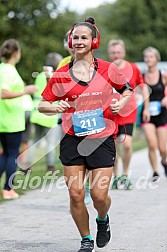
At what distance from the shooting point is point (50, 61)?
1112cm

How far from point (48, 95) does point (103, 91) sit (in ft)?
1.47

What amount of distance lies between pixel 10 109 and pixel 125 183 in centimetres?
217

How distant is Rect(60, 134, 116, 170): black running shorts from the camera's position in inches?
227

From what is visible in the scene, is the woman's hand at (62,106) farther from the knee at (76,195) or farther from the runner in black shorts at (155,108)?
the runner in black shorts at (155,108)

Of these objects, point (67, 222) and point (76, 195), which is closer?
point (76, 195)

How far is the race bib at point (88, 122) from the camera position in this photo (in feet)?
18.9

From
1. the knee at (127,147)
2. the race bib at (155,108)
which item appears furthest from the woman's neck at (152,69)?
the knee at (127,147)

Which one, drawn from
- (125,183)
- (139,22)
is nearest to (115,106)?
(125,183)

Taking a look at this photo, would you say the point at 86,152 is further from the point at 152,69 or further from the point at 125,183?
the point at 152,69

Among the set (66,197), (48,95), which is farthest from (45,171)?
(48,95)

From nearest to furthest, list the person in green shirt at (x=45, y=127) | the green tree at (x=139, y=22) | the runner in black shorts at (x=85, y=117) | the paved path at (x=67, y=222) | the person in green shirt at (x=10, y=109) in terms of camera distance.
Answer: the runner in black shorts at (x=85, y=117) → the paved path at (x=67, y=222) → the person in green shirt at (x=10, y=109) → the person in green shirt at (x=45, y=127) → the green tree at (x=139, y=22)

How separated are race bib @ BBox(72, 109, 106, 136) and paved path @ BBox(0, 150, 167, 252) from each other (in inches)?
40.6

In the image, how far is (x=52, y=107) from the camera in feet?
18.9

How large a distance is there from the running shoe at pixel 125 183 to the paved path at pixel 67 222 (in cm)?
13
